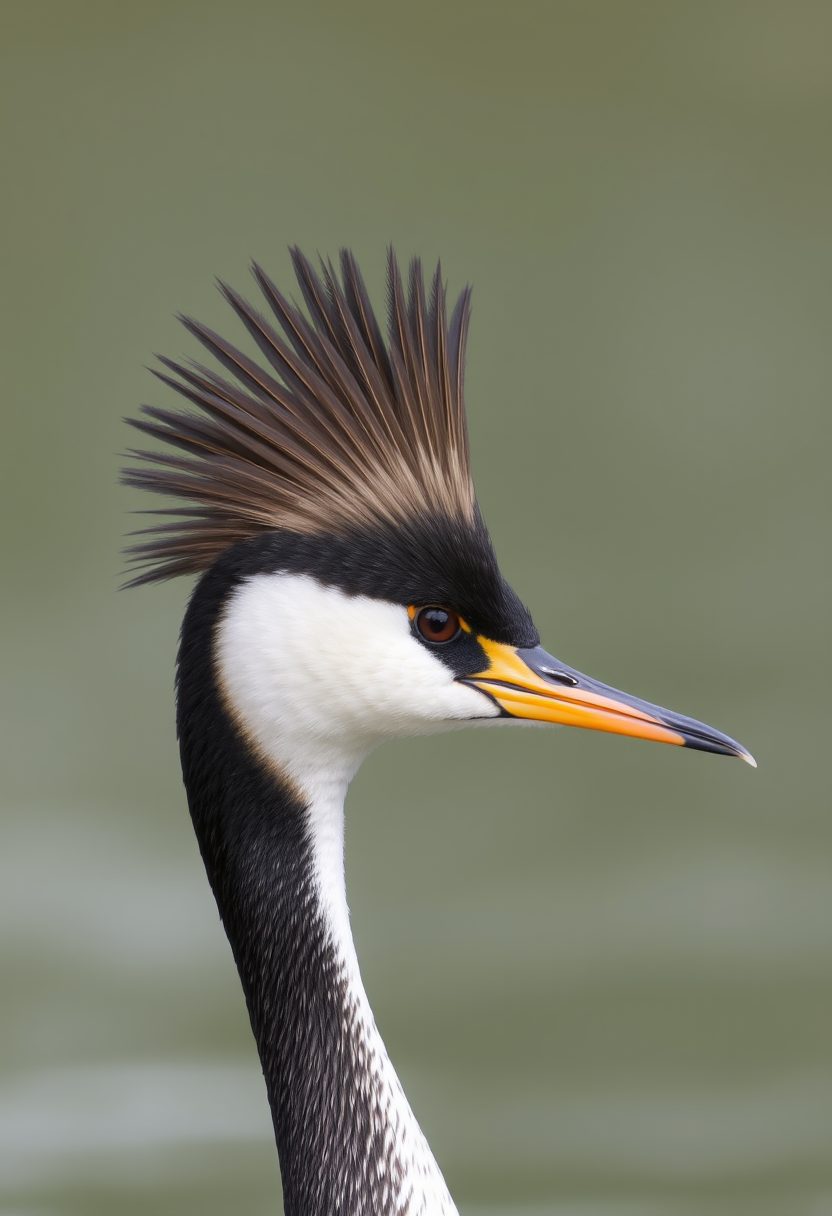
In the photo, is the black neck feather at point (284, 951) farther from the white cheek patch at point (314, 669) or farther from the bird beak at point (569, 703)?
the bird beak at point (569, 703)

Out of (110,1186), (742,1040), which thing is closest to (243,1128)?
(110,1186)

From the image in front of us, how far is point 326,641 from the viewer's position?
1.60m

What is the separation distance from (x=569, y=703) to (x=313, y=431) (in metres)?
0.36

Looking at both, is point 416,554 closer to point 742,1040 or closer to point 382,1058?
point 382,1058

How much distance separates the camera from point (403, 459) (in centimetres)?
167

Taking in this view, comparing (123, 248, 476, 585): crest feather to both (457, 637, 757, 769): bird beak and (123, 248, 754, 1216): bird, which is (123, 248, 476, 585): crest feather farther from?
(457, 637, 757, 769): bird beak

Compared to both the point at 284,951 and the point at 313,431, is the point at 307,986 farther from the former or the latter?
the point at 313,431

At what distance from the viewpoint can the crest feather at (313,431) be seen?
1630 millimetres

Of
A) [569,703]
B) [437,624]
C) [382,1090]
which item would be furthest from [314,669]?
[382,1090]

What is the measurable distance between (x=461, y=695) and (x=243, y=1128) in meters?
1.36

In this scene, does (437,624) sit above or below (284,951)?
above

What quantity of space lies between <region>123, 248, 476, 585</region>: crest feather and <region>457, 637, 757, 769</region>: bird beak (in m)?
0.15

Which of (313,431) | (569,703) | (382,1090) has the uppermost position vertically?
(313,431)

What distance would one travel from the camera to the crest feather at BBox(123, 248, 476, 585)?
163cm
